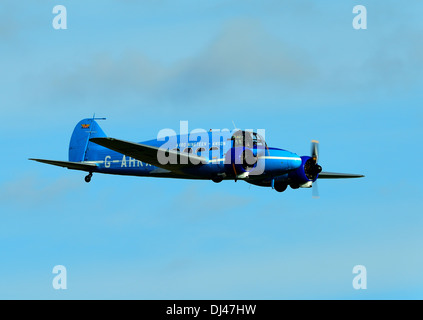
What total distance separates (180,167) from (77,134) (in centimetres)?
992

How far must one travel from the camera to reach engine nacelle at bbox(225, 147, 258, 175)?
3978cm

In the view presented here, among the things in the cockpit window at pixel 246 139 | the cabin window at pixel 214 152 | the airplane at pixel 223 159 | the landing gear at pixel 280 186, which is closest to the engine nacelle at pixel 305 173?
the airplane at pixel 223 159

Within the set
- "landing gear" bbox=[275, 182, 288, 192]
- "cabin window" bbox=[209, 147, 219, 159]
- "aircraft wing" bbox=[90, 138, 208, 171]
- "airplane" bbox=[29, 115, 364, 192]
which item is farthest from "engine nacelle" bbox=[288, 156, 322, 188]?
"aircraft wing" bbox=[90, 138, 208, 171]

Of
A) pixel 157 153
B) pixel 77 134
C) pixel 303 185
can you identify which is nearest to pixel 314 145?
pixel 303 185

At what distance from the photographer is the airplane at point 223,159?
3994 cm

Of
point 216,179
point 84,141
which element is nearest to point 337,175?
point 216,179

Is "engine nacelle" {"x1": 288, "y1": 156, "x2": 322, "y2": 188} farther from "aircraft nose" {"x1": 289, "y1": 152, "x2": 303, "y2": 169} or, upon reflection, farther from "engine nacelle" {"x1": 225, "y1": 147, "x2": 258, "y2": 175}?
"engine nacelle" {"x1": 225, "y1": 147, "x2": 258, "y2": 175}

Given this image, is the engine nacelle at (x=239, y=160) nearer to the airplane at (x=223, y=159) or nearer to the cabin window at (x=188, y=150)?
the airplane at (x=223, y=159)

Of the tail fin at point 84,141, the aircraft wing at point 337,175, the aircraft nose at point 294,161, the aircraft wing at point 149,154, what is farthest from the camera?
the tail fin at point 84,141

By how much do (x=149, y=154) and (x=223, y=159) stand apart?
12.8 ft

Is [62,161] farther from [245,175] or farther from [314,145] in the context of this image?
[314,145]

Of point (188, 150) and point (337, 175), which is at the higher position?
point (188, 150)

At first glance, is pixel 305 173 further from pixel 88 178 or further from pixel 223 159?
pixel 88 178

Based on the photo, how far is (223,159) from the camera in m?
40.1
